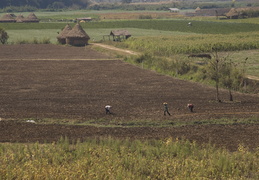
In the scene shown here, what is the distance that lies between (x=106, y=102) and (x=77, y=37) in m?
46.7

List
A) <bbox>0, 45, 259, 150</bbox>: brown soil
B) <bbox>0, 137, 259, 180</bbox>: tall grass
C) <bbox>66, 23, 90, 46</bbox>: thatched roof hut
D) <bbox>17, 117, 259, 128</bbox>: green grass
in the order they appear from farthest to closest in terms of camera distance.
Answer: <bbox>66, 23, 90, 46</bbox>: thatched roof hut → <bbox>17, 117, 259, 128</bbox>: green grass → <bbox>0, 45, 259, 150</bbox>: brown soil → <bbox>0, 137, 259, 180</bbox>: tall grass

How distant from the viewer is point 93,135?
2531 cm

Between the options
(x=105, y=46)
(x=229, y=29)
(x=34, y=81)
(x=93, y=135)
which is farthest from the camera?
(x=229, y=29)

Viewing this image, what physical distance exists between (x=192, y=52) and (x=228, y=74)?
90.5 ft

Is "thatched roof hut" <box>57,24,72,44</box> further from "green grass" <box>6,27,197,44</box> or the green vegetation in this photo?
the green vegetation

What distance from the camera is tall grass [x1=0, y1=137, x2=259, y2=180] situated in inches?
712

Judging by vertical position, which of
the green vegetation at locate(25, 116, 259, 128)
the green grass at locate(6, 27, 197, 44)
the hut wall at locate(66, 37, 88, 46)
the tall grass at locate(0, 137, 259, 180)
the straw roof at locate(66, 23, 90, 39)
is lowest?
the green grass at locate(6, 27, 197, 44)

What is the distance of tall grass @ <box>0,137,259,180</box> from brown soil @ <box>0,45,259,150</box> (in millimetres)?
2304

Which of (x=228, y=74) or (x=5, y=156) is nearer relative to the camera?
(x=5, y=156)

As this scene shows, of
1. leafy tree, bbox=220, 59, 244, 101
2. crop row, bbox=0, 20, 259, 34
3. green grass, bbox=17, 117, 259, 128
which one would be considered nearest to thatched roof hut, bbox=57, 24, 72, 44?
crop row, bbox=0, 20, 259, 34

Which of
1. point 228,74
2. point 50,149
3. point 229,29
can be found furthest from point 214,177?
point 229,29

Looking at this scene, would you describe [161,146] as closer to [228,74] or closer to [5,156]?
[5,156]

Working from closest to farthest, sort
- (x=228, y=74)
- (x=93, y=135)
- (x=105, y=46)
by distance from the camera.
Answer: (x=93, y=135) → (x=228, y=74) → (x=105, y=46)

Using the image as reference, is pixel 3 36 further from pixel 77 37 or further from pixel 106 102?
pixel 106 102
